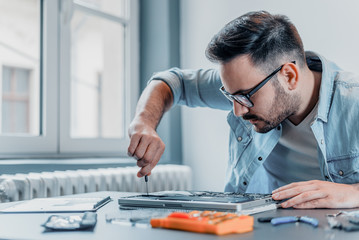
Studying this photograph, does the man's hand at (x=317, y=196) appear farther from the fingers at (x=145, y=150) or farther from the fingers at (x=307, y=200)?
the fingers at (x=145, y=150)

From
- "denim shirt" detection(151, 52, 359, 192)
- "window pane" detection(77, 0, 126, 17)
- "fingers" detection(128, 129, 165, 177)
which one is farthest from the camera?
"window pane" detection(77, 0, 126, 17)

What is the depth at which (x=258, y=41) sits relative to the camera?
1279 mm

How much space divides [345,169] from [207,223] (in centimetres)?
75

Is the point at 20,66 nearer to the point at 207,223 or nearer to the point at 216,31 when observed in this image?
the point at 216,31

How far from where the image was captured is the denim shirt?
4.16ft

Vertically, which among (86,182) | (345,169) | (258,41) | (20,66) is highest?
(20,66)

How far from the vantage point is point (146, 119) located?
54.7 inches

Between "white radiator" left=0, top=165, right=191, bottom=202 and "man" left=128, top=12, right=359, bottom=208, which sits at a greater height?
"man" left=128, top=12, right=359, bottom=208

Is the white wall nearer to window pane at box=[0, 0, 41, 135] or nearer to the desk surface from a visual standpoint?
window pane at box=[0, 0, 41, 135]

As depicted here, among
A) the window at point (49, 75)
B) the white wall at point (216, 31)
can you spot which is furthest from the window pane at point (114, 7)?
the white wall at point (216, 31)

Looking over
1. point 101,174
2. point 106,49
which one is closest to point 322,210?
point 101,174

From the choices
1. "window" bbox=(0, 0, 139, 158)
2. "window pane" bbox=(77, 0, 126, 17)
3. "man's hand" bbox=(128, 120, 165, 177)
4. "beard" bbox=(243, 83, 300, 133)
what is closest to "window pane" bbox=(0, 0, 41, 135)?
"window" bbox=(0, 0, 139, 158)

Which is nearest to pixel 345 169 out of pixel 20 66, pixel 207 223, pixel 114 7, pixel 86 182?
pixel 207 223

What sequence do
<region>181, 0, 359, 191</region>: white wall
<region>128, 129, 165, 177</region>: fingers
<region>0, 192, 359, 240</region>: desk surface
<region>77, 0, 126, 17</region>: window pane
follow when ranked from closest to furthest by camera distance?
<region>0, 192, 359, 240</region>: desk surface < <region>128, 129, 165, 177</region>: fingers < <region>181, 0, 359, 191</region>: white wall < <region>77, 0, 126, 17</region>: window pane
